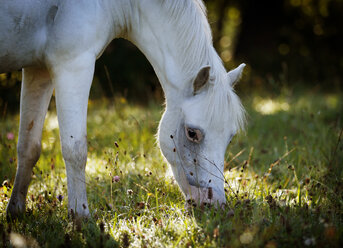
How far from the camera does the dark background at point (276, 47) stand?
8.98m

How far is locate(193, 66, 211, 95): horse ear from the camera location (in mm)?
2287

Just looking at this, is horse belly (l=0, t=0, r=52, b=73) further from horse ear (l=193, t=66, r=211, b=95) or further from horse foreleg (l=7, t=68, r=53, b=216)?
horse ear (l=193, t=66, r=211, b=95)

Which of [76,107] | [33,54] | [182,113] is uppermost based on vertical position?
[33,54]

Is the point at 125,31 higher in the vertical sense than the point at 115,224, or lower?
higher

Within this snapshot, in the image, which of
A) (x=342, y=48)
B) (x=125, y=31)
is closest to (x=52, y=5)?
(x=125, y=31)

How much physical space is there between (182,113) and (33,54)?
106 cm

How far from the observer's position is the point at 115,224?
238 cm

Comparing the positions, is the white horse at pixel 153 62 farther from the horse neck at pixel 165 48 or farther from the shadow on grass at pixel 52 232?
the shadow on grass at pixel 52 232

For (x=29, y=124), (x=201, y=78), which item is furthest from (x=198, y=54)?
(x=29, y=124)

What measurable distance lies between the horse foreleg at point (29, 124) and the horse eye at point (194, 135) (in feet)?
3.81

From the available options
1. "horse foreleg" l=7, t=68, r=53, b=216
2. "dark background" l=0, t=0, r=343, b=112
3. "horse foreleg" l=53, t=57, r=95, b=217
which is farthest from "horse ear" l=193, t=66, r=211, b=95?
"dark background" l=0, t=0, r=343, b=112

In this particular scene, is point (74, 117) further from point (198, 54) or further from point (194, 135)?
point (198, 54)

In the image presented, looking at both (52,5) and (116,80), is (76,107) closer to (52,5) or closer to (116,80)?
(52,5)

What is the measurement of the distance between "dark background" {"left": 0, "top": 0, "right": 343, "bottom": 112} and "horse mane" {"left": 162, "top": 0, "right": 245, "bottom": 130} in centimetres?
642
